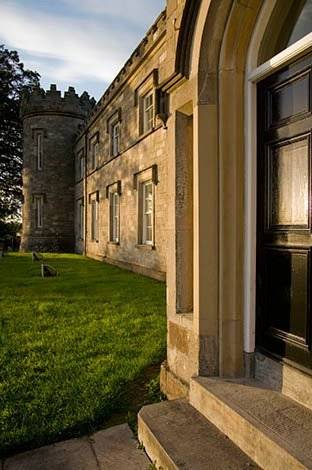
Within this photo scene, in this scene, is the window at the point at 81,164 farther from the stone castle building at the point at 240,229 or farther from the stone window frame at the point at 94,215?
the stone castle building at the point at 240,229

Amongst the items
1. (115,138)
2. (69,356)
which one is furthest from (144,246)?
(69,356)

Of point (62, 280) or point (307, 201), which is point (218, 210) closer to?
point (307, 201)

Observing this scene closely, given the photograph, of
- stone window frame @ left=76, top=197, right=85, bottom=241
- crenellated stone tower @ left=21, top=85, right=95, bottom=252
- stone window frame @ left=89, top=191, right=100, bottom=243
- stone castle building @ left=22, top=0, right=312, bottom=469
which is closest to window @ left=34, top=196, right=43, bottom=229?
crenellated stone tower @ left=21, top=85, right=95, bottom=252

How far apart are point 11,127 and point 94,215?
58.9 feet

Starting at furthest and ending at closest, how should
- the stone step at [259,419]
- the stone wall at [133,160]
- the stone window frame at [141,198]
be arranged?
the stone window frame at [141,198] → the stone wall at [133,160] → the stone step at [259,419]

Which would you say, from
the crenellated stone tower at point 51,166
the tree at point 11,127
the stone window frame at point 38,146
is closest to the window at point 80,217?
the crenellated stone tower at point 51,166

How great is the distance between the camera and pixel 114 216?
17.4m

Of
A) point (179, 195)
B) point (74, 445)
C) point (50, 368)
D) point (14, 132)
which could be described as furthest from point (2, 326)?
point (14, 132)

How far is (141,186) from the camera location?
13539 mm

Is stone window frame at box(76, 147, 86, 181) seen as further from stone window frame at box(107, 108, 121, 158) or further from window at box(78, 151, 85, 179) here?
stone window frame at box(107, 108, 121, 158)

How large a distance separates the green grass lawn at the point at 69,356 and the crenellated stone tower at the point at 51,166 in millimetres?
17679

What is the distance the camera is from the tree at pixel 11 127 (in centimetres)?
3291

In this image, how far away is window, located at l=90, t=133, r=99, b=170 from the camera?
19.9m

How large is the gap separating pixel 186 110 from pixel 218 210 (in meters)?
0.95
